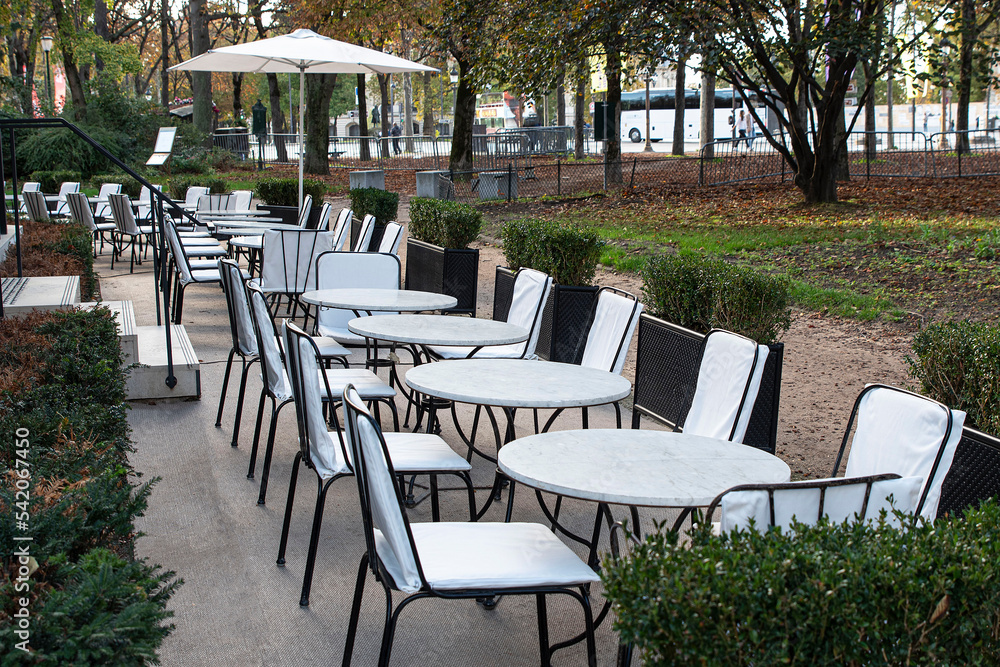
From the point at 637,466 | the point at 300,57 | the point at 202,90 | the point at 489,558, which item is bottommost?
the point at 489,558

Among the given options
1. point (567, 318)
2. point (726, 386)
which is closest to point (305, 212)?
point (567, 318)

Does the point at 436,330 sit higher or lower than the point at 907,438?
higher

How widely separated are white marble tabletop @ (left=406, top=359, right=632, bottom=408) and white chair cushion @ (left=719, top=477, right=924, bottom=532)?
4.18 feet

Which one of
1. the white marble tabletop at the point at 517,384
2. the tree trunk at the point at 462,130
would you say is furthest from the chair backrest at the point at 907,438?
the tree trunk at the point at 462,130

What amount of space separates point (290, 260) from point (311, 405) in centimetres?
488

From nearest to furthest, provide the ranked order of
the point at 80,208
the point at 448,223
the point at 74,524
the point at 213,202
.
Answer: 1. the point at 74,524
2. the point at 448,223
3. the point at 80,208
4. the point at 213,202

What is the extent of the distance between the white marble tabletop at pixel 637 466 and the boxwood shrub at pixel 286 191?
12957 mm

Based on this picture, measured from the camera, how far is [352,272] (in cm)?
649

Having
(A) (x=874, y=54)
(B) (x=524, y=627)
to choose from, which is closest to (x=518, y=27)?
(A) (x=874, y=54)

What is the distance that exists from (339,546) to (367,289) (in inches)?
100

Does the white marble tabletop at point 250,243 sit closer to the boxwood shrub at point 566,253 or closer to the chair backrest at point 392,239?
the chair backrest at point 392,239

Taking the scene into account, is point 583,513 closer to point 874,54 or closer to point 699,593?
point 699,593

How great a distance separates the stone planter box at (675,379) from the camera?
4816 millimetres

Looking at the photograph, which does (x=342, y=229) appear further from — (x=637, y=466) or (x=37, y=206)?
(x=637, y=466)
